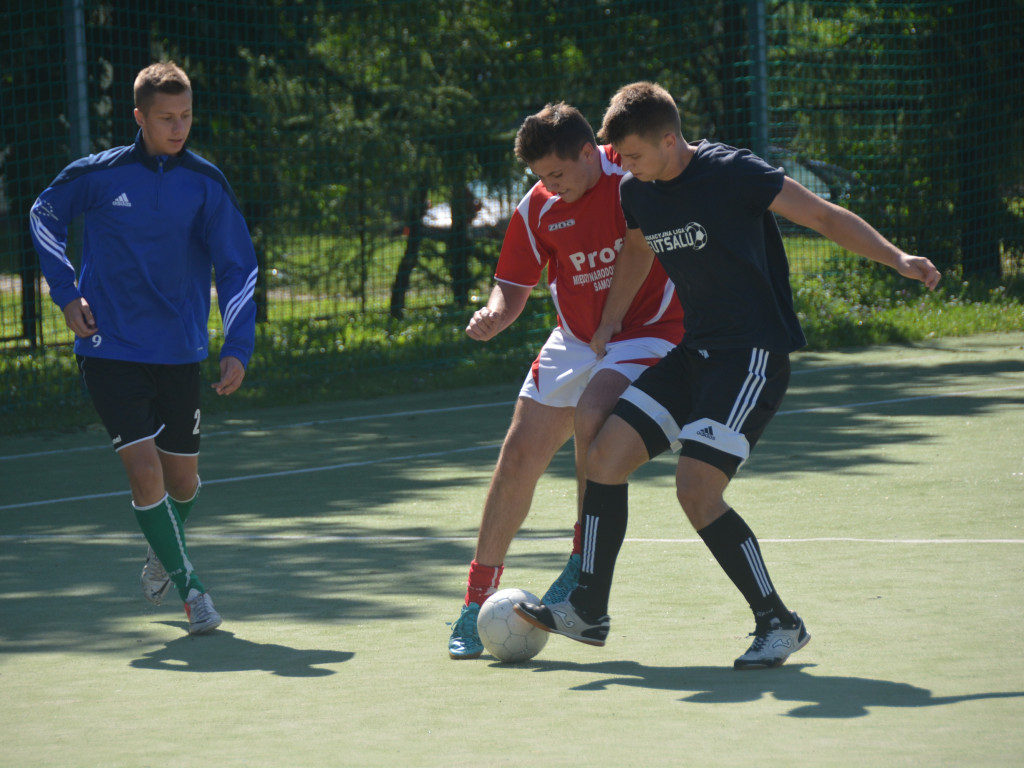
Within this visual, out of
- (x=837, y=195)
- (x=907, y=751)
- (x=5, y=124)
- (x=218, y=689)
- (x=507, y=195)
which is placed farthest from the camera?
(x=837, y=195)

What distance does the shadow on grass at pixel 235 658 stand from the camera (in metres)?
4.64

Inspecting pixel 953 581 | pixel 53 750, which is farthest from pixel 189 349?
pixel 953 581

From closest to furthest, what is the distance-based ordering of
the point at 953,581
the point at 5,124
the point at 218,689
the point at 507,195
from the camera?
1. the point at 218,689
2. the point at 953,581
3. the point at 5,124
4. the point at 507,195

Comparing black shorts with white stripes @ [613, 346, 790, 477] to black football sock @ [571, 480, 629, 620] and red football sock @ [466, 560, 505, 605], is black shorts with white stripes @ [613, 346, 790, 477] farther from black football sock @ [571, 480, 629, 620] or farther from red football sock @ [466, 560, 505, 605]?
red football sock @ [466, 560, 505, 605]

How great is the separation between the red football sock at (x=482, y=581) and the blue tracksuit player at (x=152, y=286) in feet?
3.12

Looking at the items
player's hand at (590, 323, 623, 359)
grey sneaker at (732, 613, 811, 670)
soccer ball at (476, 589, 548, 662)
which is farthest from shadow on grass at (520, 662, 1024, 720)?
player's hand at (590, 323, 623, 359)

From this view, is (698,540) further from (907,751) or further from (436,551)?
(907,751)

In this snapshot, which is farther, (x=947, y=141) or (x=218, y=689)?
(x=947, y=141)

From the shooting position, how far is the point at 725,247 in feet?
14.7

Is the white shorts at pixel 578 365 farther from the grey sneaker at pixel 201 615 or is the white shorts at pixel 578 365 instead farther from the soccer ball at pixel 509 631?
the grey sneaker at pixel 201 615

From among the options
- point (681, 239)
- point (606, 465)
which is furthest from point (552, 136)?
point (606, 465)

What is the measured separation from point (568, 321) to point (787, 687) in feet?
5.38

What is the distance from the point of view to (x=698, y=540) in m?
6.41

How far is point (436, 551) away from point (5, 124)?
852cm
